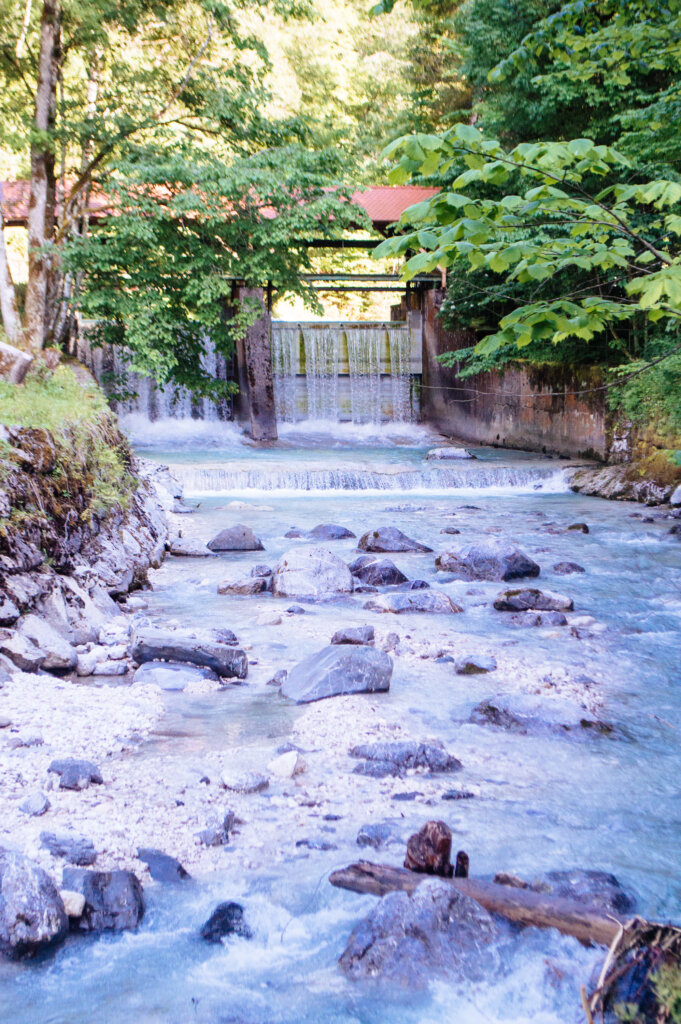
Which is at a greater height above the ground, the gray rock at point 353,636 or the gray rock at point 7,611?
the gray rock at point 7,611

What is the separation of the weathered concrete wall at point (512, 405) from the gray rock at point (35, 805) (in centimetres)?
1122

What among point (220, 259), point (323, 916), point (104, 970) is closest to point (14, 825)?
point (104, 970)

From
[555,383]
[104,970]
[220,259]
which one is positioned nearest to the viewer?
[104,970]

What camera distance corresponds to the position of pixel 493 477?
15219 mm

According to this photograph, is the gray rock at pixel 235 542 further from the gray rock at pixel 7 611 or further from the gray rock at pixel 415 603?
the gray rock at pixel 7 611

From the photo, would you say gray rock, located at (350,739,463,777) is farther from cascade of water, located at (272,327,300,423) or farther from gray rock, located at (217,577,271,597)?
cascade of water, located at (272,327,300,423)

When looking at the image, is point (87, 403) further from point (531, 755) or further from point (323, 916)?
point (323, 916)

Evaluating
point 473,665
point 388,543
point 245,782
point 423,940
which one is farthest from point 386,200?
A: point 423,940

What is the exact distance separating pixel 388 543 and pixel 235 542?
1.72 meters

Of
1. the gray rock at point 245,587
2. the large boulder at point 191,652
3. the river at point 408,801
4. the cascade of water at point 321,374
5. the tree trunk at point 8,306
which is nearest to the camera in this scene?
the river at point 408,801

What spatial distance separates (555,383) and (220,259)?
7419 mm

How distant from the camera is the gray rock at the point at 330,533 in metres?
10.1

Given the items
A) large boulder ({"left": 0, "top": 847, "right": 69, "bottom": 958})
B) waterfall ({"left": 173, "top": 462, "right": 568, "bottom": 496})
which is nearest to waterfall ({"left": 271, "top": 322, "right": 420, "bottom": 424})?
waterfall ({"left": 173, "top": 462, "right": 568, "bottom": 496})

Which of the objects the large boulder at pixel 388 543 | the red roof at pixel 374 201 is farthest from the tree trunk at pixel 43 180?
the large boulder at pixel 388 543
